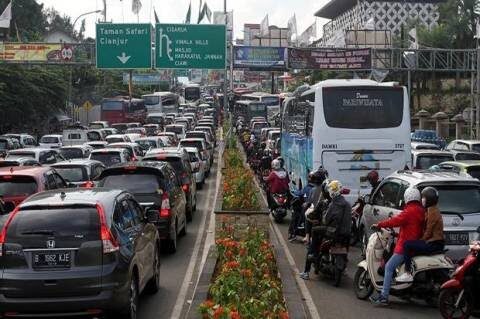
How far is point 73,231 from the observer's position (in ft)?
27.7

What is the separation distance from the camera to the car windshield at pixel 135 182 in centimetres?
1410

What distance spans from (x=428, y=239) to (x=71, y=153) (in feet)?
70.9

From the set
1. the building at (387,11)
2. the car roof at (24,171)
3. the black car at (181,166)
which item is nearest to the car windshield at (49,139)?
the black car at (181,166)

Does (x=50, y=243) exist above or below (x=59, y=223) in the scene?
below

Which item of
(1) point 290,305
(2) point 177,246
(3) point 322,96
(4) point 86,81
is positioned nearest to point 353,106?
(3) point 322,96

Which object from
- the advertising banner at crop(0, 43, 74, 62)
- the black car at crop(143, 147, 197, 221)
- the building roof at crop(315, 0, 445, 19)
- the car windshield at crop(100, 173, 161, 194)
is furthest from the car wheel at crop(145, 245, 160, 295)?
the building roof at crop(315, 0, 445, 19)

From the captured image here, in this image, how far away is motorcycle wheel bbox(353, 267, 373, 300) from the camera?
10.7 meters

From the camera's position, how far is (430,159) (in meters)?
21.8

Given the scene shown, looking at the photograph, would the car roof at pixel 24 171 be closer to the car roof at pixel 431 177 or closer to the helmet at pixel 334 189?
the helmet at pixel 334 189

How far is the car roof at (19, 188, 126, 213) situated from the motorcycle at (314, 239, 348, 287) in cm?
369

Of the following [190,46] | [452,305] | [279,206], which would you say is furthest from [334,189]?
[190,46]

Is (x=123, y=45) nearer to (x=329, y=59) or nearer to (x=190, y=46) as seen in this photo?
(x=190, y=46)

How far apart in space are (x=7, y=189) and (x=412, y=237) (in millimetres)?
7815

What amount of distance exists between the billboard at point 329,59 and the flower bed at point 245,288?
36.0 m
